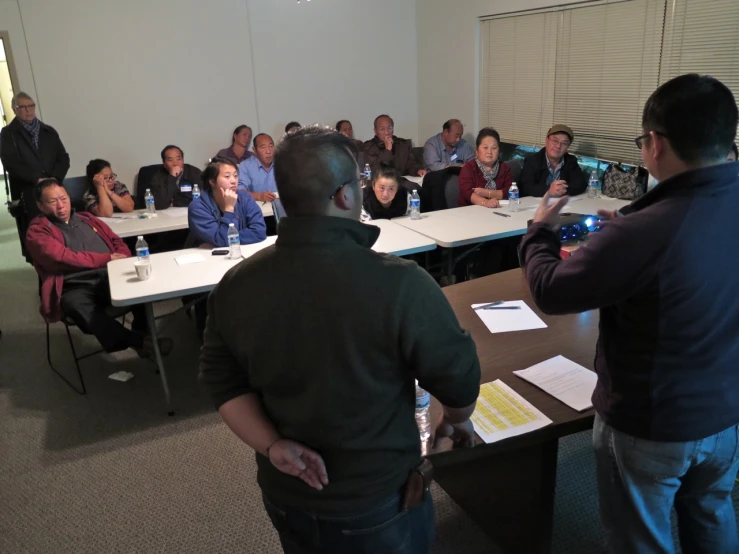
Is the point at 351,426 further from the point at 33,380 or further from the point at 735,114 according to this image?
the point at 33,380

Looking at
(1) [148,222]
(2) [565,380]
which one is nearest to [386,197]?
(1) [148,222]

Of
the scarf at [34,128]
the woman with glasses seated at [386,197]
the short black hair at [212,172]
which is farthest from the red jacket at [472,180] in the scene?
the scarf at [34,128]

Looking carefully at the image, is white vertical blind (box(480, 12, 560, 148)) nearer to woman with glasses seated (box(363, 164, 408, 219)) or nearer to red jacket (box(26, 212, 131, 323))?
woman with glasses seated (box(363, 164, 408, 219))

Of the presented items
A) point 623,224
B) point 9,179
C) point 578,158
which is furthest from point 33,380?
point 578,158

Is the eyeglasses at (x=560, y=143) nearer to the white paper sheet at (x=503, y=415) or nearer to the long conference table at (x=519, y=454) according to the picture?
the long conference table at (x=519, y=454)

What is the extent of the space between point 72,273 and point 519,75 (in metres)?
4.49

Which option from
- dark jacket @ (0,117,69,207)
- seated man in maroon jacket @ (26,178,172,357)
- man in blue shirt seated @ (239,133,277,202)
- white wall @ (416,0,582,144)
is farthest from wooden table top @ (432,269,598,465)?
dark jacket @ (0,117,69,207)

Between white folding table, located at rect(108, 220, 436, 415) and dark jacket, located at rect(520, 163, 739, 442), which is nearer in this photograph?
dark jacket, located at rect(520, 163, 739, 442)

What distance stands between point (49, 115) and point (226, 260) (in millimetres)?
3578

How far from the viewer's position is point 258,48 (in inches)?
240

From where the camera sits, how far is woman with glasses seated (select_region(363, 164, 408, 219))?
13.1 feet

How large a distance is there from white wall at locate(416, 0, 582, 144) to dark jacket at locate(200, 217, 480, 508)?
17.6ft

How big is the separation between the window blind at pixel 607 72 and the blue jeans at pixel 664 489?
3897mm

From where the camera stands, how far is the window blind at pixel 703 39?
3.85m
